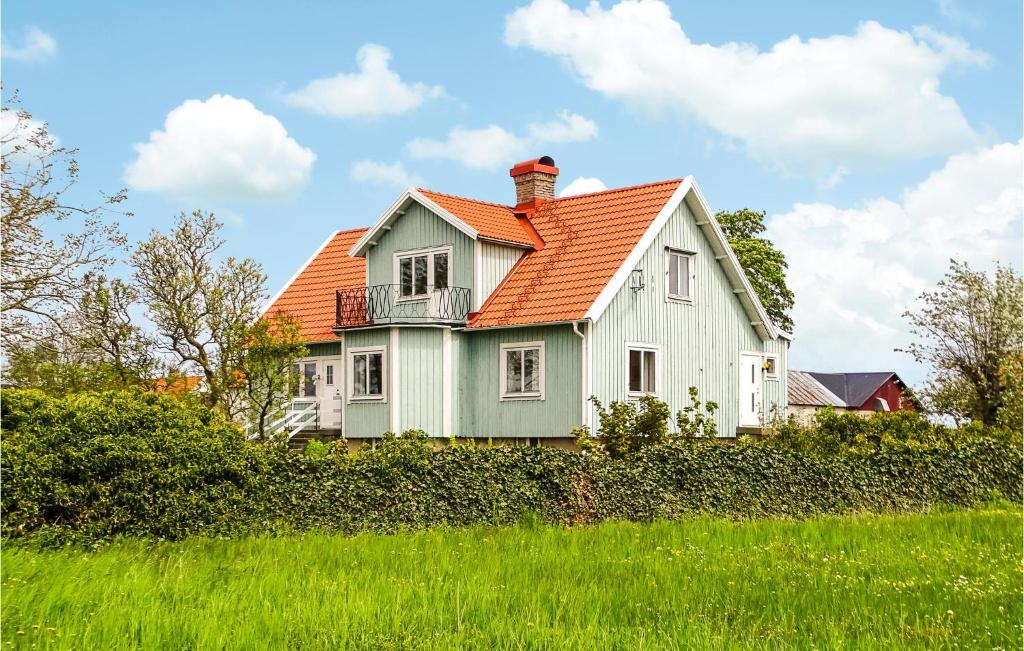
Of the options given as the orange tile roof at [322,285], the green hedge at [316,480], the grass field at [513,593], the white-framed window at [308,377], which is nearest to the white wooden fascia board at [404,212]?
Result: the orange tile roof at [322,285]

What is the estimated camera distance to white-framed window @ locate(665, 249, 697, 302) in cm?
3117

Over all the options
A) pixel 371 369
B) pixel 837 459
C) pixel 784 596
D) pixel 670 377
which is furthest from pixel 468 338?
pixel 784 596

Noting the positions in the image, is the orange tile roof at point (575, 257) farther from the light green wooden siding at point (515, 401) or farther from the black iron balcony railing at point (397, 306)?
the black iron balcony railing at point (397, 306)

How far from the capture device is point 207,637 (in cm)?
899

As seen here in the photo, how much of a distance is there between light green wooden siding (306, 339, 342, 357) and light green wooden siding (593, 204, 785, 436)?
9644 millimetres

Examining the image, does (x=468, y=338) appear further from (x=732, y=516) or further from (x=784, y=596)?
(x=784, y=596)

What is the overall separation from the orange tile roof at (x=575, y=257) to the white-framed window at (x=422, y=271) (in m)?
1.39

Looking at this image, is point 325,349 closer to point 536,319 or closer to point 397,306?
point 397,306

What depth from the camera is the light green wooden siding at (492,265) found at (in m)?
30.7

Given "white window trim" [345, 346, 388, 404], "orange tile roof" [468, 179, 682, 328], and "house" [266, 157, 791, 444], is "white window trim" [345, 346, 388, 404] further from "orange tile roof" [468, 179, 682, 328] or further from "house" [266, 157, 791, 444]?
"orange tile roof" [468, 179, 682, 328]

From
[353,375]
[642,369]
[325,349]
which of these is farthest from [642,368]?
[325,349]

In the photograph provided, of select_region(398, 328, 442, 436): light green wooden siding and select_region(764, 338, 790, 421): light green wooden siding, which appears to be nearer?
select_region(398, 328, 442, 436): light green wooden siding

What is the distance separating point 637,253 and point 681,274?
3001 mm

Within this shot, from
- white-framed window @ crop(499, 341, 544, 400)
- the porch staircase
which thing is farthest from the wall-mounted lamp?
the porch staircase
